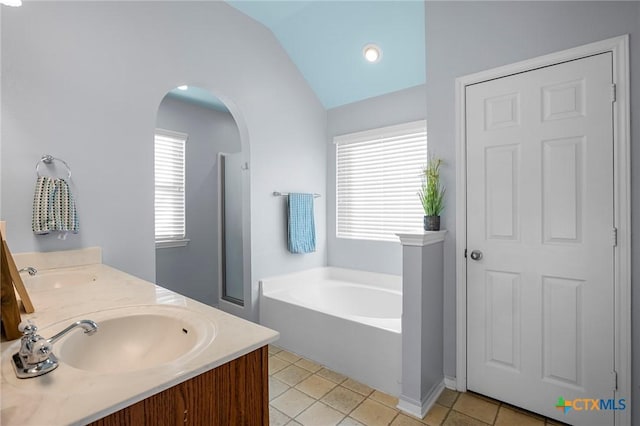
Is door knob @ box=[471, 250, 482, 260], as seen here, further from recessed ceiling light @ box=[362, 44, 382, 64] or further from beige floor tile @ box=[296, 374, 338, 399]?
recessed ceiling light @ box=[362, 44, 382, 64]

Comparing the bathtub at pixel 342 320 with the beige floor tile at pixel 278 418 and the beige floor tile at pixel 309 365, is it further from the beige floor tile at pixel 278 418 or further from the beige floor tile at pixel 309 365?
the beige floor tile at pixel 278 418

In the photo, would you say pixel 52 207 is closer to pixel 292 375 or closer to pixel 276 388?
pixel 276 388

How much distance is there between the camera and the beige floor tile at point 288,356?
8.52 ft

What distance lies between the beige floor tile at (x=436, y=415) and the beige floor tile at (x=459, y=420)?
3cm

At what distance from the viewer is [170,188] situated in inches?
137

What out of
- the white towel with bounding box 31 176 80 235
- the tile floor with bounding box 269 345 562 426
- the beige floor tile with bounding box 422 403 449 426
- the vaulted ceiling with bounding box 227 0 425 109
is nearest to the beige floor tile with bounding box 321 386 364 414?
the tile floor with bounding box 269 345 562 426

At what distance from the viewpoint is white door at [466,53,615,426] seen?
66.5 inches

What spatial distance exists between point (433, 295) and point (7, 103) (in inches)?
108

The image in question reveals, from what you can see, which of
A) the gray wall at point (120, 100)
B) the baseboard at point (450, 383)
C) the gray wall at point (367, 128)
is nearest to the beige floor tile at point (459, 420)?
the baseboard at point (450, 383)

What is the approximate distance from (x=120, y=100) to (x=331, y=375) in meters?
2.47

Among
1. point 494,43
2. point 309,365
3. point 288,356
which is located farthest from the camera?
point 288,356

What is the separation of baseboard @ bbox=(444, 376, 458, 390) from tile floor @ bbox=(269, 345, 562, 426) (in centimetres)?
4

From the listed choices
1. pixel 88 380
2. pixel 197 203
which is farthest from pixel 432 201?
pixel 197 203

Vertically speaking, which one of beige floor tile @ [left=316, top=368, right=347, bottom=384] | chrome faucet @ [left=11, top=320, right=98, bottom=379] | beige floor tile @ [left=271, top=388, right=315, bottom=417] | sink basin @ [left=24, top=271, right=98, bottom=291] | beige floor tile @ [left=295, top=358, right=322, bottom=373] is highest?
chrome faucet @ [left=11, top=320, right=98, bottom=379]
